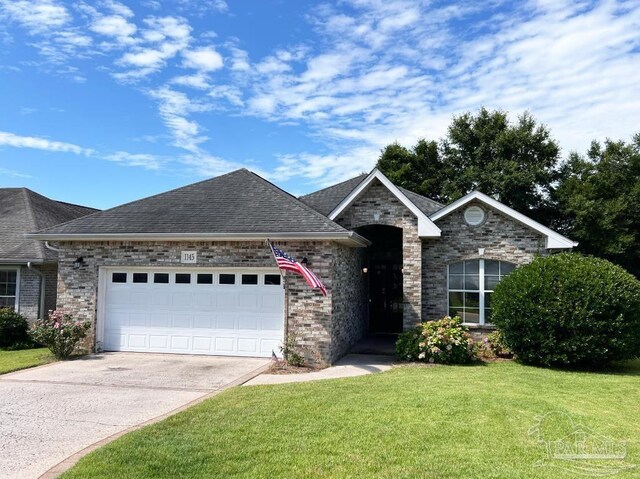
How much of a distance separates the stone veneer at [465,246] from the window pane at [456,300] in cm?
17

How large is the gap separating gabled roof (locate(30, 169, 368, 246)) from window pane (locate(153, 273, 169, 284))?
1.10m

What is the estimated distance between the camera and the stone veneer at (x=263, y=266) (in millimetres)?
11727

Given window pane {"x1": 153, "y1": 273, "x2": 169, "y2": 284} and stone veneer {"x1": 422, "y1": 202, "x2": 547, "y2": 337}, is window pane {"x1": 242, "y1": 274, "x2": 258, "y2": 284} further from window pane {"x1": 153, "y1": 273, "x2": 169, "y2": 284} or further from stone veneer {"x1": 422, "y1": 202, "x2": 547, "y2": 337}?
stone veneer {"x1": 422, "y1": 202, "x2": 547, "y2": 337}

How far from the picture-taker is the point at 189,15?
1162 cm

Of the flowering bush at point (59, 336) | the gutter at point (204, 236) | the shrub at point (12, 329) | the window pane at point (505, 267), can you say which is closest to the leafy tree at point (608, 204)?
the window pane at point (505, 267)

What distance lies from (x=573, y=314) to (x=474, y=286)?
141 inches

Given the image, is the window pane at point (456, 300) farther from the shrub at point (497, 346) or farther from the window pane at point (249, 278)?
the window pane at point (249, 278)

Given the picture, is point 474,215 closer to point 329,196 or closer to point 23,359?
point 329,196

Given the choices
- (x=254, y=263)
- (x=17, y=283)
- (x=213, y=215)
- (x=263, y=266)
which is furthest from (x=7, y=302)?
(x=263, y=266)

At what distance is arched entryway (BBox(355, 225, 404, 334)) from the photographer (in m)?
18.3

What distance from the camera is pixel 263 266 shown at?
12320 millimetres

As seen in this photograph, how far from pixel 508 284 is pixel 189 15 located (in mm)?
10117

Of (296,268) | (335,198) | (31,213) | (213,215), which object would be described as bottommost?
(296,268)

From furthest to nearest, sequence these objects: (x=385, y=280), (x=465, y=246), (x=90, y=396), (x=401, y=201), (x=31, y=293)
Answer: (x=385, y=280), (x=31, y=293), (x=465, y=246), (x=401, y=201), (x=90, y=396)
